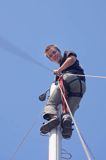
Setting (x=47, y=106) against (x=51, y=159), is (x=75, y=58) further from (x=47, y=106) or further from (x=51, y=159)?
(x=51, y=159)

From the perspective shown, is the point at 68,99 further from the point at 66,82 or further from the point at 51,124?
the point at 51,124

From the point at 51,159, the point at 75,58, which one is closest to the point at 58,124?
the point at 51,159

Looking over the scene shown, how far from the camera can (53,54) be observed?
760 centimetres

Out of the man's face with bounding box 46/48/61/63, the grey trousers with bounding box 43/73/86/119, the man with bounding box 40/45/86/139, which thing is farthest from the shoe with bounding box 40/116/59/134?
the man's face with bounding box 46/48/61/63

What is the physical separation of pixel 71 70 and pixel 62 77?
8.8 inches

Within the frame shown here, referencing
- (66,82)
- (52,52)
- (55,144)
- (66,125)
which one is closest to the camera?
(55,144)

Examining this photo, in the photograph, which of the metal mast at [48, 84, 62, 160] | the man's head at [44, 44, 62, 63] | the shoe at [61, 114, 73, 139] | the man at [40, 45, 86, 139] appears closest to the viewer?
the metal mast at [48, 84, 62, 160]

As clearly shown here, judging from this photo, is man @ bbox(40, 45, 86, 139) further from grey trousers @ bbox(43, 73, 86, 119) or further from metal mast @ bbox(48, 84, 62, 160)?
metal mast @ bbox(48, 84, 62, 160)

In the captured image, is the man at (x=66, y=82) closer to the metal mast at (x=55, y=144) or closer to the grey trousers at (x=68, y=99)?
the grey trousers at (x=68, y=99)

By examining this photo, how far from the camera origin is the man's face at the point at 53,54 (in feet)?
24.8

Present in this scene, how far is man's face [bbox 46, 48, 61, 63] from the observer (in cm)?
757

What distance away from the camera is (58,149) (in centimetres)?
678

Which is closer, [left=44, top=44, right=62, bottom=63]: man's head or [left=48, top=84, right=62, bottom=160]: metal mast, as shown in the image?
[left=48, top=84, right=62, bottom=160]: metal mast

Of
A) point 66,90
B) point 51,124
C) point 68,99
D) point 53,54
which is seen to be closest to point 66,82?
point 66,90
